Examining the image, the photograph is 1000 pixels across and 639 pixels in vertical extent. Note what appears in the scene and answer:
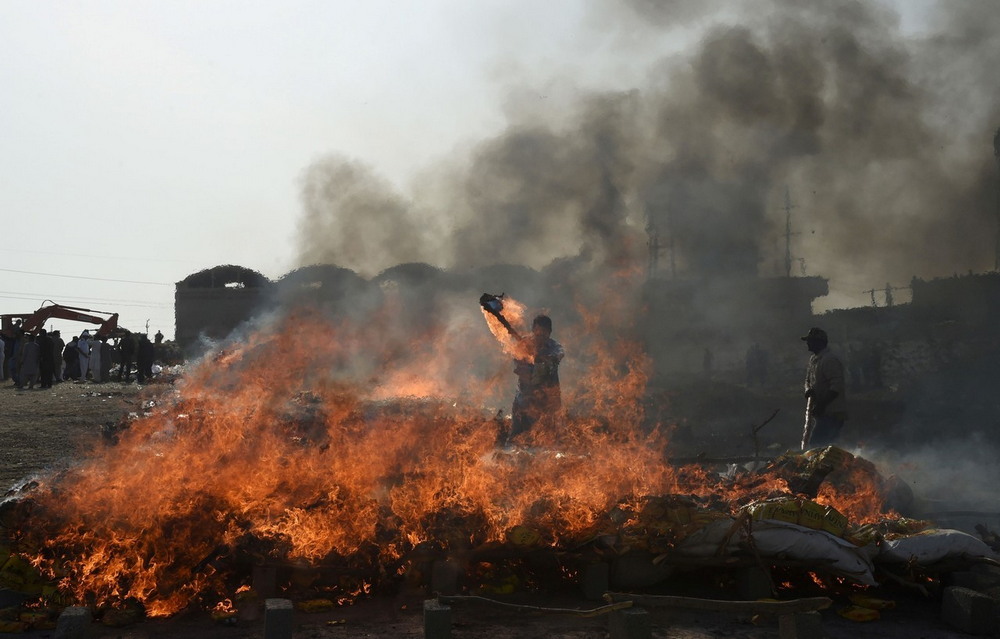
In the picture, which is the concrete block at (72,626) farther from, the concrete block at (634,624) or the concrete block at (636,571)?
the concrete block at (636,571)

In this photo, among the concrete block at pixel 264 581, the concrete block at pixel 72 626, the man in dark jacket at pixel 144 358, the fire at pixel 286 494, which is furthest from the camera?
the man in dark jacket at pixel 144 358

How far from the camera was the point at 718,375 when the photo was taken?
2875 centimetres

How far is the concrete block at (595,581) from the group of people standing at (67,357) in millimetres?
21325

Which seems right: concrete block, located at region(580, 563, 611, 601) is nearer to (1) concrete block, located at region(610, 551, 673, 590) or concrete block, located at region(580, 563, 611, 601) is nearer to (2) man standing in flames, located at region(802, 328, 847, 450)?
(1) concrete block, located at region(610, 551, 673, 590)

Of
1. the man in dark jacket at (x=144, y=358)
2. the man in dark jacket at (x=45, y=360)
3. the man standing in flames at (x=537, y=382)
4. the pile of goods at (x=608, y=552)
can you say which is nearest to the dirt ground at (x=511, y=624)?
the pile of goods at (x=608, y=552)

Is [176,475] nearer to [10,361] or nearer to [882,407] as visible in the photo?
[882,407]

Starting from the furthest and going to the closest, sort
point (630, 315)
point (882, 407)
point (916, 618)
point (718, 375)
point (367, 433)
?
point (630, 315) → point (718, 375) → point (882, 407) → point (367, 433) → point (916, 618)

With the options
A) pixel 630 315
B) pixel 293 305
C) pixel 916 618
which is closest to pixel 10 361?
pixel 293 305

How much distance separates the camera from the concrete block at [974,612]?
4.37 metres

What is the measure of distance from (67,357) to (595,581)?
26902 millimetres

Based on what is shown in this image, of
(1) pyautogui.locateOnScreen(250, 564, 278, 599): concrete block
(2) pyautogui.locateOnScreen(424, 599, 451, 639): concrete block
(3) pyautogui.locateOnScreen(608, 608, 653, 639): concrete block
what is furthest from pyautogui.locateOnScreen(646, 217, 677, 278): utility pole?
(2) pyautogui.locateOnScreen(424, 599, 451, 639): concrete block

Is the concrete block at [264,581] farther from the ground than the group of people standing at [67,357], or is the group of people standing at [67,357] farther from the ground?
the group of people standing at [67,357]

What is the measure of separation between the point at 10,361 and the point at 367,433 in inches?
967

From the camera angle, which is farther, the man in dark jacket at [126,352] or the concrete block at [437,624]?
the man in dark jacket at [126,352]
